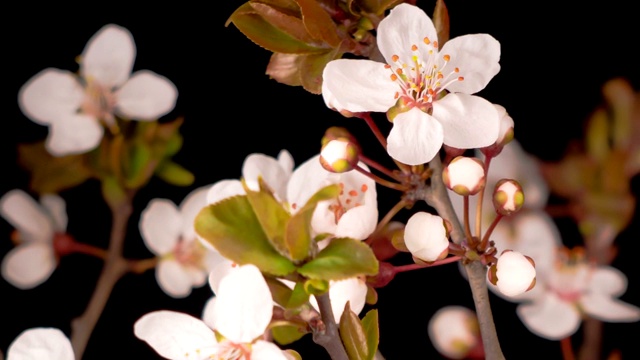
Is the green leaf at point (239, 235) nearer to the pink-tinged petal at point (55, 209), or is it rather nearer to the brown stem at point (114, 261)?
the brown stem at point (114, 261)

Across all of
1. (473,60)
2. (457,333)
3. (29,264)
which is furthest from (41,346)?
(29,264)

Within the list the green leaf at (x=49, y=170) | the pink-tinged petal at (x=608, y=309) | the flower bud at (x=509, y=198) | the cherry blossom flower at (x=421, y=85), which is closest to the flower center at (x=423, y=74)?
the cherry blossom flower at (x=421, y=85)

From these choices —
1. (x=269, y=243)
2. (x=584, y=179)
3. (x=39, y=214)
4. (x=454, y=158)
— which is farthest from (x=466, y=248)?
(x=39, y=214)

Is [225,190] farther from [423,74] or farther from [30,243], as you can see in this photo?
[30,243]

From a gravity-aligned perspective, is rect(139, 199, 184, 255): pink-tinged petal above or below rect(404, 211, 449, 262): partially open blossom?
below

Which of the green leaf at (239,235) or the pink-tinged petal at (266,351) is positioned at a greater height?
the green leaf at (239,235)

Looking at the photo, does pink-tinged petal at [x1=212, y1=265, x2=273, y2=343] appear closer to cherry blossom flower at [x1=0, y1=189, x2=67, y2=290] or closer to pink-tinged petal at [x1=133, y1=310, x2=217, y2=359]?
pink-tinged petal at [x1=133, y1=310, x2=217, y2=359]

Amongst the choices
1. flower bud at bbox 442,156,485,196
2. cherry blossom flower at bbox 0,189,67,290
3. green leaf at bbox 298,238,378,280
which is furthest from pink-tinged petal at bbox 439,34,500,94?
cherry blossom flower at bbox 0,189,67,290

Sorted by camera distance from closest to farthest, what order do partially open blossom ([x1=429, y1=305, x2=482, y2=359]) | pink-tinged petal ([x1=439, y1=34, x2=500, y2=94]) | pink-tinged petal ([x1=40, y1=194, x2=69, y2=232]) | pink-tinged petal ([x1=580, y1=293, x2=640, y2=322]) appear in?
1. pink-tinged petal ([x1=439, y1=34, x2=500, y2=94])
2. partially open blossom ([x1=429, y1=305, x2=482, y2=359])
3. pink-tinged petal ([x1=580, y1=293, x2=640, y2=322])
4. pink-tinged petal ([x1=40, y1=194, x2=69, y2=232])
